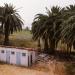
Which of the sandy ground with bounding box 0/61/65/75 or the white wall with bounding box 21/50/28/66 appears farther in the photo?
the white wall with bounding box 21/50/28/66

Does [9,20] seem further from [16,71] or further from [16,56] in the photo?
[16,71]

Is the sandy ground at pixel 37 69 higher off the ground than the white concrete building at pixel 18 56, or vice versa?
the white concrete building at pixel 18 56

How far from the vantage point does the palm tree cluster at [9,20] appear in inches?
1325

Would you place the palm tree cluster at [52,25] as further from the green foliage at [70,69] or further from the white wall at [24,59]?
the white wall at [24,59]

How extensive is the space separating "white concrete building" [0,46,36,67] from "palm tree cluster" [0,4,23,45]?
7.21m

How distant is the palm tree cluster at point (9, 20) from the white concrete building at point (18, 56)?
721 cm

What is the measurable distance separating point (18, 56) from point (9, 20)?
29.9 feet

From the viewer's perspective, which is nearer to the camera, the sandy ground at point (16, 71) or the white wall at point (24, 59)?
the sandy ground at point (16, 71)


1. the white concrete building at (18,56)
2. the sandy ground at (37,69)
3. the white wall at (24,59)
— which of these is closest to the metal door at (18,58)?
the white concrete building at (18,56)

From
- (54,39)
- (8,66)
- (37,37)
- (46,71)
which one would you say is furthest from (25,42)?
(46,71)

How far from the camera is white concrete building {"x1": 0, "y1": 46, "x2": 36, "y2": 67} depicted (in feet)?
83.7

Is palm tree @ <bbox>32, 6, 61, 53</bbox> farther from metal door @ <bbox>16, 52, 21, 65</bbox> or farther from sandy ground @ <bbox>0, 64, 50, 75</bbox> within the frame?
sandy ground @ <bbox>0, 64, 50, 75</bbox>

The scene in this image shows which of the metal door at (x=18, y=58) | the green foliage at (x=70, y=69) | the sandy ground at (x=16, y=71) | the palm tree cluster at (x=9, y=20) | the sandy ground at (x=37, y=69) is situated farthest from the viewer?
the palm tree cluster at (x=9, y=20)

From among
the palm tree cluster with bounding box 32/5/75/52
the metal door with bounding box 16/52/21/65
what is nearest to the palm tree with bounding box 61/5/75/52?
A: the palm tree cluster with bounding box 32/5/75/52
